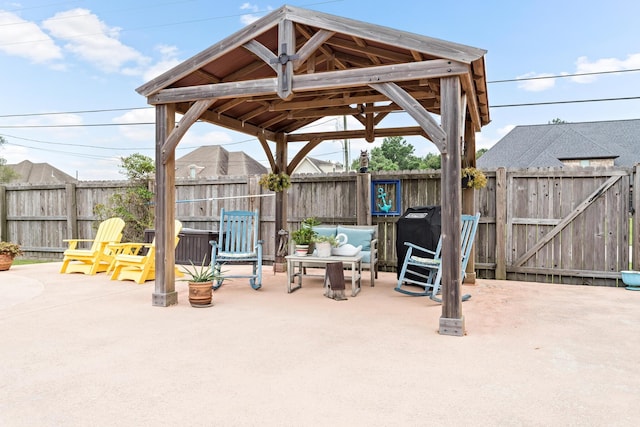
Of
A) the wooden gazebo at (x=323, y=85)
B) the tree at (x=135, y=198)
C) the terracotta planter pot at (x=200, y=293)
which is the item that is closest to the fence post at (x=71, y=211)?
the tree at (x=135, y=198)

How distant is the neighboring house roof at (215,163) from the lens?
72.8 ft

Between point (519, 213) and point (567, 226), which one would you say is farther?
point (519, 213)

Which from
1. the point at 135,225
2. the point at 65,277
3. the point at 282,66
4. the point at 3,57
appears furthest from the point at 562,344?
the point at 3,57

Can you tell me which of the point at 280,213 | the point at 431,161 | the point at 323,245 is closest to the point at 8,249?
the point at 280,213

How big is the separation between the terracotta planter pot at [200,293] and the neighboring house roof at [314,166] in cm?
1967

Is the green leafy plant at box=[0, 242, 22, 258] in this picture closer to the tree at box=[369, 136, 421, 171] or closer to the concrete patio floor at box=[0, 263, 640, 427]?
the concrete patio floor at box=[0, 263, 640, 427]

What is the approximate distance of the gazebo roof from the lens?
3.69 metres

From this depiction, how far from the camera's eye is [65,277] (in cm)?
626

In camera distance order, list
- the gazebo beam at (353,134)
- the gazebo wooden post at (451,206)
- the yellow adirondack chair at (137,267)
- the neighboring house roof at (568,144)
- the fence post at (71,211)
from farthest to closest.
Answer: the neighboring house roof at (568,144) → the fence post at (71,211) → the gazebo beam at (353,134) → the yellow adirondack chair at (137,267) → the gazebo wooden post at (451,206)

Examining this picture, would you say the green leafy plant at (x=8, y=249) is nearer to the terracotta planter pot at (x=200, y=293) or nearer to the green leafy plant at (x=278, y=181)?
the green leafy plant at (x=278, y=181)

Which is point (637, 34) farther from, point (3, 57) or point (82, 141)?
point (82, 141)

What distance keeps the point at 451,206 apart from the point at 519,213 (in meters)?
3.03

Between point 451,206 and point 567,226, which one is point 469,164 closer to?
point 567,226

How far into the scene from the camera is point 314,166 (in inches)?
1008
